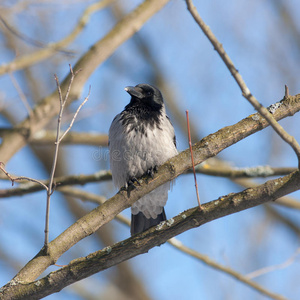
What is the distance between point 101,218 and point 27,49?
6.60 m

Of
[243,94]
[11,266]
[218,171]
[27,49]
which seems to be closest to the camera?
[243,94]

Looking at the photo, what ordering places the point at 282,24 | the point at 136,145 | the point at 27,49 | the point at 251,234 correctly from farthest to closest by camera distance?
the point at 282,24 < the point at 251,234 < the point at 27,49 < the point at 136,145

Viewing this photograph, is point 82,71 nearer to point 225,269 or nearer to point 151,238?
point 151,238

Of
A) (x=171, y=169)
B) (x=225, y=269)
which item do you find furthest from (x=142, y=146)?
(x=225, y=269)

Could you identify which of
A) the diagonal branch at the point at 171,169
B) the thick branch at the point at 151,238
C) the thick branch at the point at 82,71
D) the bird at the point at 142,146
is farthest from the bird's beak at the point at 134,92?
the thick branch at the point at 151,238

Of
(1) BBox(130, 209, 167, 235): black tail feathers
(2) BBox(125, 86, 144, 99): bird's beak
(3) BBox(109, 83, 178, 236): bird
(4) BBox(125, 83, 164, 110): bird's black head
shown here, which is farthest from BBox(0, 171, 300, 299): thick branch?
(2) BBox(125, 86, 144, 99): bird's beak

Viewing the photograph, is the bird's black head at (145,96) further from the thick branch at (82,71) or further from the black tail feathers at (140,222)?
the black tail feathers at (140,222)

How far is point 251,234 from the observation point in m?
11.0

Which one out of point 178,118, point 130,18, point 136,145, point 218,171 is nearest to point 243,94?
point 136,145

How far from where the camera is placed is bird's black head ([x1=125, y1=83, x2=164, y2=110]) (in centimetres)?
578

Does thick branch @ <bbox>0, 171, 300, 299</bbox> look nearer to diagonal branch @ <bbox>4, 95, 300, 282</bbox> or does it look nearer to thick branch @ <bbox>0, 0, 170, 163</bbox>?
diagonal branch @ <bbox>4, 95, 300, 282</bbox>

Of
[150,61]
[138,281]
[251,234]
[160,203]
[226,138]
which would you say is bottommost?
[226,138]

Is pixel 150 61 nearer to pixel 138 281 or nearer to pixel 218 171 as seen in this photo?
pixel 138 281

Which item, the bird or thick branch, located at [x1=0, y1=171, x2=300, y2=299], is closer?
thick branch, located at [x1=0, y1=171, x2=300, y2=299]
